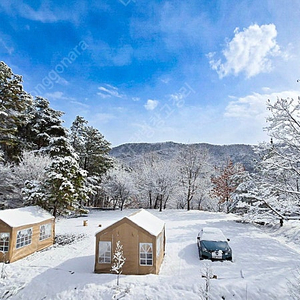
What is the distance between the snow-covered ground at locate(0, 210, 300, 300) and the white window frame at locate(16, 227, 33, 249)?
799 millimetres

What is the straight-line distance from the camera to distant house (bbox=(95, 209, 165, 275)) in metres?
9.64

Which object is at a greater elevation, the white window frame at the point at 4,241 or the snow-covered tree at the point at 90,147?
the snow-covered tree at the point at 90,147

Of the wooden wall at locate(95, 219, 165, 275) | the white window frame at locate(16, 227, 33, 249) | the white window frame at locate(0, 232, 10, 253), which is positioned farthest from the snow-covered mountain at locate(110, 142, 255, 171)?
the wooden wall at locate(95, 219, 165, 275)

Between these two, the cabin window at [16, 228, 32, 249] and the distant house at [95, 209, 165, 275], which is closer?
the distant house at [95, 209, 165, 275]

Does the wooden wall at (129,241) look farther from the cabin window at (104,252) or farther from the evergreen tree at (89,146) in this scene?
the evergreen tree at (89,146)

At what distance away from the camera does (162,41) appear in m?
11.7

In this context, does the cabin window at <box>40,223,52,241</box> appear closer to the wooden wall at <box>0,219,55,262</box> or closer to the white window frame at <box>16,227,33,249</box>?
the wooden wall at <box>0,219,55,262</box>

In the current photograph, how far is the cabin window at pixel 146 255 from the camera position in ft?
31.7

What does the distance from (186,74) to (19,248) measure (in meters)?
14.3

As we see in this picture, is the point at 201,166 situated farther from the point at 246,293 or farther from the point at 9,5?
the point at 9,5

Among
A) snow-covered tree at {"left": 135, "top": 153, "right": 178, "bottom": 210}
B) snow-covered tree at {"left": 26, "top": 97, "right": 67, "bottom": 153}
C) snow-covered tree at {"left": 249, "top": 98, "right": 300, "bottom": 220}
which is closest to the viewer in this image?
snow-covered tree at {"left": 249, "top": 98, "right": 300, "bottom": 220}

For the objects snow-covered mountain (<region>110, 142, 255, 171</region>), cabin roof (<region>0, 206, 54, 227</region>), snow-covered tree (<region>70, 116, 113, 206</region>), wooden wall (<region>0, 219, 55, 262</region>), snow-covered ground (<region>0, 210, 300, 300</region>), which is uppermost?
snow-covered mountain (<region>110, 142, 255, 171</region>)

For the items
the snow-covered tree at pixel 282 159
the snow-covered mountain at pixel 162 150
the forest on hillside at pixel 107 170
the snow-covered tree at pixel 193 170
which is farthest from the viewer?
the snow-covered mountain at pixel 162 150

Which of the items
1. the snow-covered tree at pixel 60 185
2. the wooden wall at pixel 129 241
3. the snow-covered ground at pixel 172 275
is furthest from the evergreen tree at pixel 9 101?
the wooden wall at pixel 129 241
